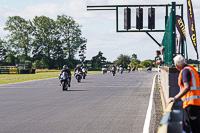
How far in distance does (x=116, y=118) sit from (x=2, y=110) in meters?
4.00

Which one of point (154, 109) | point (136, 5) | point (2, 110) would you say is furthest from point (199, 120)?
point (136, 5)

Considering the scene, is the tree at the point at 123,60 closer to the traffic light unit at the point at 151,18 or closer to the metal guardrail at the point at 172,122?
the traffic light unit at the point at 151,18

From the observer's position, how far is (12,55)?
311 feet

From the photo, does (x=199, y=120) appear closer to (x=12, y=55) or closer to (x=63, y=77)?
(x=63, y=77)

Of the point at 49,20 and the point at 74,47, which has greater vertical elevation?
the point at 49,20

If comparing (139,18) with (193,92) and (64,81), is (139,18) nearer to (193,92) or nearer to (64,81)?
(64,81)

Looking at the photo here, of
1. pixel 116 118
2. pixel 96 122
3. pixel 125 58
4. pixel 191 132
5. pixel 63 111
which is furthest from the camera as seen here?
pixel 125 58

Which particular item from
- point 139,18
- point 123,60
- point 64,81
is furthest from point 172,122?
point 123,60

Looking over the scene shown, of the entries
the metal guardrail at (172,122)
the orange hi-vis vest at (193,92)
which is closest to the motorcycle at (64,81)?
the orange hi-vis vest at (193,92)

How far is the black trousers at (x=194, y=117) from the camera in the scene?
5.86 meters

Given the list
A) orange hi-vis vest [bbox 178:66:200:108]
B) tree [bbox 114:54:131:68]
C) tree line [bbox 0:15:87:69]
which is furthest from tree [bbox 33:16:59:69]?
orange hi-vis vest [bbox 178:66:200:108]

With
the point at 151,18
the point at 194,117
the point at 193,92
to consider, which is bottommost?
the point at 194,117

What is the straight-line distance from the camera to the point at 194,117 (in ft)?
19.3

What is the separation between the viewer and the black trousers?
231 inches
